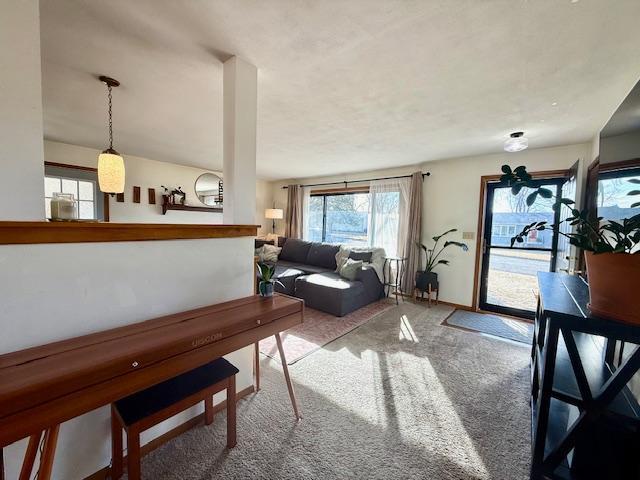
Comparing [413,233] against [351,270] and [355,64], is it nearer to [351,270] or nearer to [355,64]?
[351,270]

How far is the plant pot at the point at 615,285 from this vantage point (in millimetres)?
991

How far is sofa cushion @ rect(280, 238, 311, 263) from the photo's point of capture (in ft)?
17.3

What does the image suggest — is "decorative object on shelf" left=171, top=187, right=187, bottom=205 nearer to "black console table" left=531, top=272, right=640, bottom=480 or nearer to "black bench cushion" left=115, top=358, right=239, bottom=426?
"black bench cushion" left=115, top=358, right=239, bottom=426

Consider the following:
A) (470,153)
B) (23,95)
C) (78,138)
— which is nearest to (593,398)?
(23,95)

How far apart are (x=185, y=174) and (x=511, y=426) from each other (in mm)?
5616

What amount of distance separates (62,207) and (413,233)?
13.6ft

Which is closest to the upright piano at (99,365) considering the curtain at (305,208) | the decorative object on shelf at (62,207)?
the decorative object on shelf at (62,207)

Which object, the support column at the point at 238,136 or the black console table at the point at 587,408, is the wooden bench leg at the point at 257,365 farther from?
the black console table at the point at 587,408

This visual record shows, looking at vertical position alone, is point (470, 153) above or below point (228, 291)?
above

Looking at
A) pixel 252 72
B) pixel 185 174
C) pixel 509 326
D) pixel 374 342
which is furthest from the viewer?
pixel 185 174

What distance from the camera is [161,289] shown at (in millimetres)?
1426

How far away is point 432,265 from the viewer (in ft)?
13.8

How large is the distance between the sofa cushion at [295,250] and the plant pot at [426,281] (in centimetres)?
215

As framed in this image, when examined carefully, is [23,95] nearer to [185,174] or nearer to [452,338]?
[452,338]
